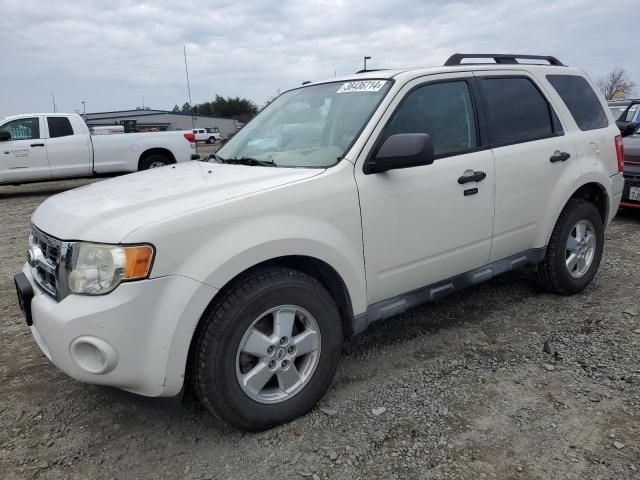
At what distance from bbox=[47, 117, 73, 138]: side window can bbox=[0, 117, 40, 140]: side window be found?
0.25 meters

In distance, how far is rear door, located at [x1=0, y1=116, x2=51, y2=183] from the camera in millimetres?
10414

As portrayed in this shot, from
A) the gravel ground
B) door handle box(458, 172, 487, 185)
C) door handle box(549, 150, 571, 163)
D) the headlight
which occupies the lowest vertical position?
the gravel ground

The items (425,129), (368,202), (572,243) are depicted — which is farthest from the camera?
(572,243)

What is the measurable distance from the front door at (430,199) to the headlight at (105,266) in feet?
3.84

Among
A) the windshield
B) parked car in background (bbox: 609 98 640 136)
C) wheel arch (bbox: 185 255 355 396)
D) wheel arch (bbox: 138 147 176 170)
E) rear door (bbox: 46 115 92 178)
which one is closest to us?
wheel arch (bbox: 185 255 355 396)

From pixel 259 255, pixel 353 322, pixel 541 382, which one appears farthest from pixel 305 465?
pixel 541 382

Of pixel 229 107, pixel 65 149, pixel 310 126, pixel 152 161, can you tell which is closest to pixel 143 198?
pixel 310 126

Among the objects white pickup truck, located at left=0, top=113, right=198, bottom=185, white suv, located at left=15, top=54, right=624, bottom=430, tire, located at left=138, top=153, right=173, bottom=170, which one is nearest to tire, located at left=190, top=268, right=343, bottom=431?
white suv, located at left=15, top=54, right=624, bottom=430

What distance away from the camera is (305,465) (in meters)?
2.31

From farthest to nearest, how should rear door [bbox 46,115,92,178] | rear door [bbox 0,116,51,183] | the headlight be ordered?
rear door [bbox 46,115,92,178] → rear door [bbox 0,116,51,183] → the headlight

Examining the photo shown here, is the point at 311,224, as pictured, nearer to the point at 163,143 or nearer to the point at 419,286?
the point at 419,286

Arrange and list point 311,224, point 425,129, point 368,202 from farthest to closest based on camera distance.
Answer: point 425,129 < point 368,202 < point 311,224

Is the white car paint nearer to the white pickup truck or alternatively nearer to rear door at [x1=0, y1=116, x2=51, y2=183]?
Result: the white pickup truck

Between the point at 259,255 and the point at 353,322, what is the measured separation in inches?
28.9
